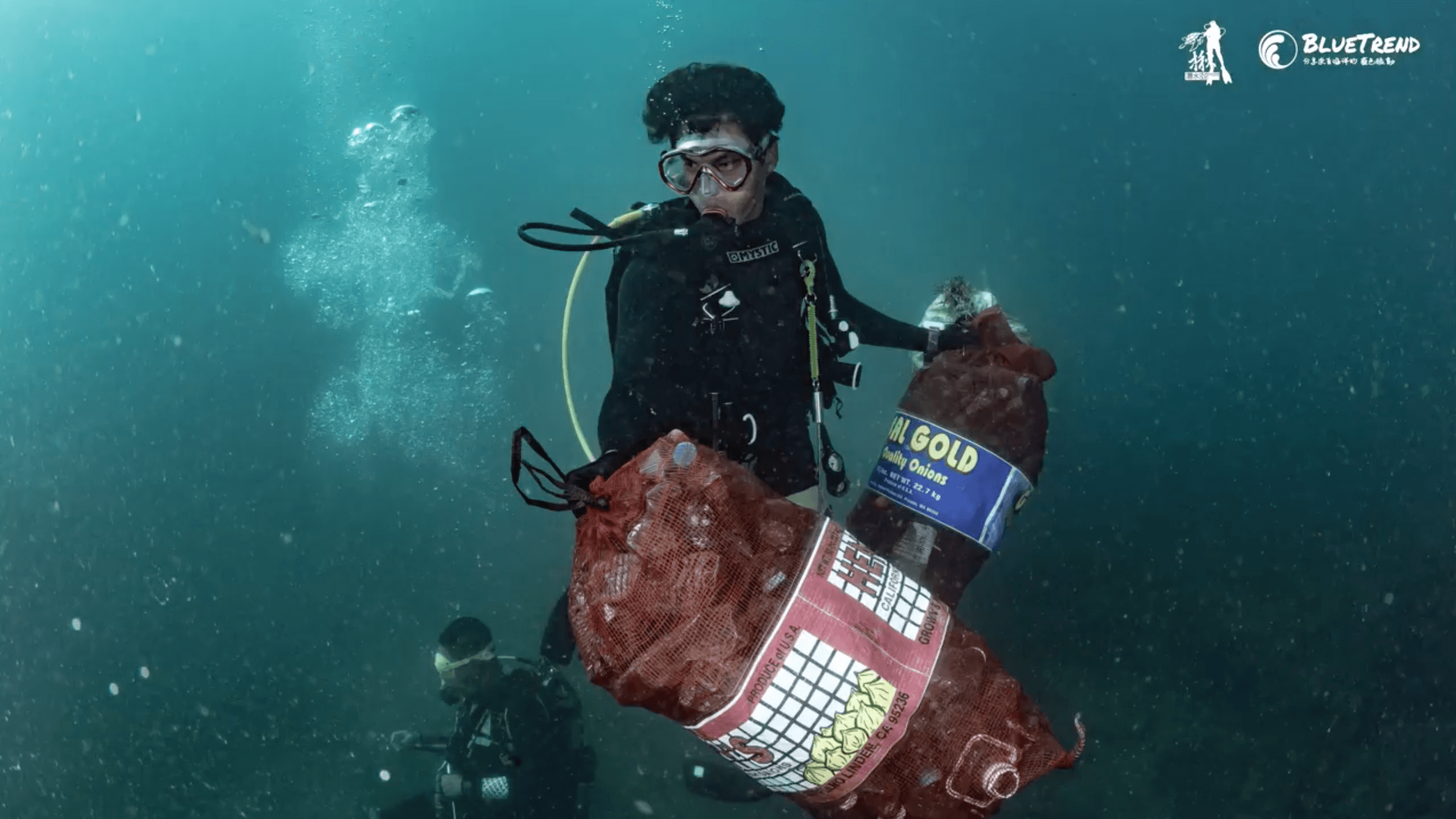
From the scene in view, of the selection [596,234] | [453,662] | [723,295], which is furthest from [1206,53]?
[596,234]

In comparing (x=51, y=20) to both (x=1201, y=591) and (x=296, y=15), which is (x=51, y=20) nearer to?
(x=296, y=15)

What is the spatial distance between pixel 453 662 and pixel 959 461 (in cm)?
379

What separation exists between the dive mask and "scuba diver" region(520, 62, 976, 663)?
295 cm

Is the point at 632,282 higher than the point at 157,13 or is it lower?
lower

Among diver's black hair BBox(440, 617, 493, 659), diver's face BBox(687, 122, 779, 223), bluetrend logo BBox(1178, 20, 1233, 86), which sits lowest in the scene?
diver's black hair BBox(440, 617, 493, 659)

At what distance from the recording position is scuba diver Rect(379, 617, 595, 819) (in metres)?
5.08

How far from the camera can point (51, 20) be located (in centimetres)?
3903

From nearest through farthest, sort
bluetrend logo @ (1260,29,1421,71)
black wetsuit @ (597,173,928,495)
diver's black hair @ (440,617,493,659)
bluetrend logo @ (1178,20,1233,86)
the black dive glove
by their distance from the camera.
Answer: the black dive glove < black wetsuit @ (597,173,928,495) < diver's black hair @ (440,617,493,659) < bluetrend logo @ (1178,20,1233,86) < bluetrend logo @ (1260,29,1421,71)

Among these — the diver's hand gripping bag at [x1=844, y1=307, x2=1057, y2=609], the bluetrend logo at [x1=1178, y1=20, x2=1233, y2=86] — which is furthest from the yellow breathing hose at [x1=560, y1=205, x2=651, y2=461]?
the bluetrend logo at [x1=1178, y1=20, x2=1233, y2=86]

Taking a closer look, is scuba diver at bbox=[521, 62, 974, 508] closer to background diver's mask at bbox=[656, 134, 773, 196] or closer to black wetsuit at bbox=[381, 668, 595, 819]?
background diver's mask at bbox=[656, 134, 773, 196]

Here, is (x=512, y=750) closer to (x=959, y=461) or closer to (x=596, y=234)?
(x=959, y=461)

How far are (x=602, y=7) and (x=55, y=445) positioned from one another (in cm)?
2281

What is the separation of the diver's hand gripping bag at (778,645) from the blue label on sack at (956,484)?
1.94 ft

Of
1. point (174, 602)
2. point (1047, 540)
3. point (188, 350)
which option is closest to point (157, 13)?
point (188, 350)
